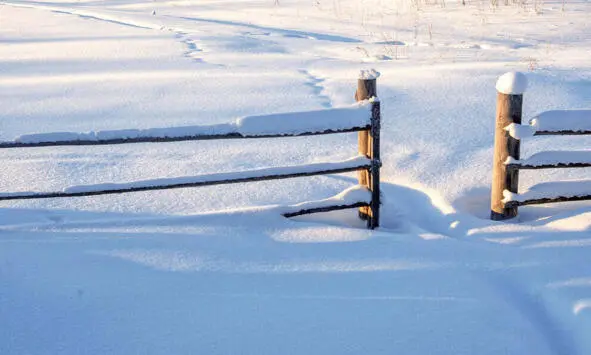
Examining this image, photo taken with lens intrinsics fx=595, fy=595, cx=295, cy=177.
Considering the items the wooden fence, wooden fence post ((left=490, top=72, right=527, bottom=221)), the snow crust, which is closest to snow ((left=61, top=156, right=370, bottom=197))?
the wooden fence

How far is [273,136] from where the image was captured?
3.45 metres

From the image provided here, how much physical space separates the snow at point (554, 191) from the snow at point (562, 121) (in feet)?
1.22

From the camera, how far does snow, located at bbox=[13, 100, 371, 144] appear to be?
3.30 metres

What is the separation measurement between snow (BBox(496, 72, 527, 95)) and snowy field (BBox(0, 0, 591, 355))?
803 mm

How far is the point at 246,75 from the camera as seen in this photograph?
7730mm

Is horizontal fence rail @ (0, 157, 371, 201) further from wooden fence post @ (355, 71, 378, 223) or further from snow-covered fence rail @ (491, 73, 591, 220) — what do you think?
snow-covered fence rail @ (491, 73, 591, 220)

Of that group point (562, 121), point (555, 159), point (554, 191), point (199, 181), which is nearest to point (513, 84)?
point (562, 121)

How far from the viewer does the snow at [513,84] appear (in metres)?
3.44

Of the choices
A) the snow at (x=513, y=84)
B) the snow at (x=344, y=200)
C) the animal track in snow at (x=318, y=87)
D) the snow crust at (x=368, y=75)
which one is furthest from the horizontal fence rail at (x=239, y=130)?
the animal track in snow at (x=318, y=87)

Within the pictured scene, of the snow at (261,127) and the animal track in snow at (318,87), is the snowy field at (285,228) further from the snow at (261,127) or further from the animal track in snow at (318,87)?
the snow at (261,127)

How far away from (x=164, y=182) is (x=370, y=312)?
1.52 meters

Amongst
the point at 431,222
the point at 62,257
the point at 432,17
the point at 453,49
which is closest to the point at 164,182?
the point at 62,257

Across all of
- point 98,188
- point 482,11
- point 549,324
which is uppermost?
point 482,11

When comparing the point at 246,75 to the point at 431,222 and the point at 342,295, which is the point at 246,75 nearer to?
the point at 431,222
